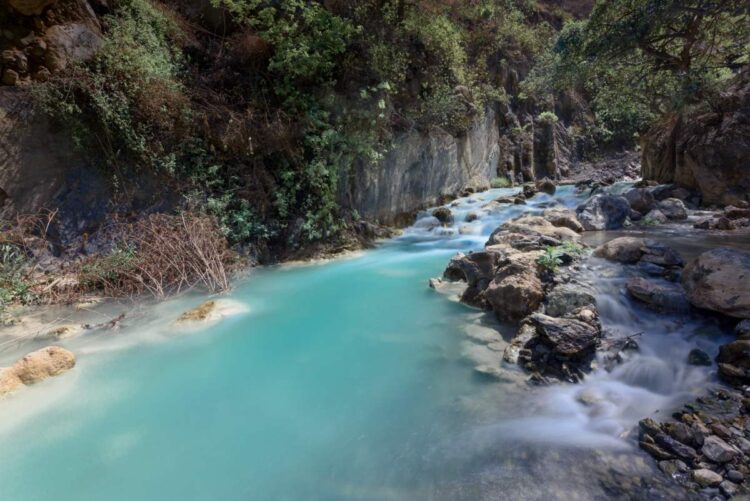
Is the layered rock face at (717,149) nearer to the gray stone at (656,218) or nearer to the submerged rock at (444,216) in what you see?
the gray stone at (656,218)

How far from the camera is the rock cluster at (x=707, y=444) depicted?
227 centimetres

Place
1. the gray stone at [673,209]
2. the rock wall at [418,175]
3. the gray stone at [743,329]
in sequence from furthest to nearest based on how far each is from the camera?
the rock wall at [418,175]
the gray stone at [673,209]
the gray stone at [743,329]

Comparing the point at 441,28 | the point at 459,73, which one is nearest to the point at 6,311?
the point at 441,28

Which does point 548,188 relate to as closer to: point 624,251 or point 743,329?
point 624,251

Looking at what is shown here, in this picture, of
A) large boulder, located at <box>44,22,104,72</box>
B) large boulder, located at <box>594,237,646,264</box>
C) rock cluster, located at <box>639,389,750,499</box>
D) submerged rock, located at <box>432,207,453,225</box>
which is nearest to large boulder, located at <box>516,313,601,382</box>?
rock cluster, located at <box>639,389,750,499</box>

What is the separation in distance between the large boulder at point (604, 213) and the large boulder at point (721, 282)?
4.17 metres

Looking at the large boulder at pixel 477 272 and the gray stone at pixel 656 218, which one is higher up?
the gray stone at pixel 656 218

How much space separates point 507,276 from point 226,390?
3.51 meters

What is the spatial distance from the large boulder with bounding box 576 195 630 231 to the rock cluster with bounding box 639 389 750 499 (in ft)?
19.2

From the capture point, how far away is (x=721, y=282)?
150 inches

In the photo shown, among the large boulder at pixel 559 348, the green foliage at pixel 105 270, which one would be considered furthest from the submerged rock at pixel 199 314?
the large boulder at pixel 559 348

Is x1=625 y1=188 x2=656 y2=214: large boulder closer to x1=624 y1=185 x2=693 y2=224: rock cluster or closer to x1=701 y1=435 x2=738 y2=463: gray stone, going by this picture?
x1=624 y1=185 x2=693 y2=224: rock cluster

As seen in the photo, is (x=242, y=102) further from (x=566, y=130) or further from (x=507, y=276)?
(x=566, y=130)

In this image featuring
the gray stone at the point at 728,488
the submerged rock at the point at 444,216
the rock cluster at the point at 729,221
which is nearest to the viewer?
the gray stone at the point at 728,488
